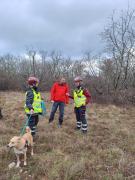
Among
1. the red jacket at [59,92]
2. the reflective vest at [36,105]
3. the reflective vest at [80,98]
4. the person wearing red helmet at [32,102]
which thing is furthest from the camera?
the red jacket at [59,92]

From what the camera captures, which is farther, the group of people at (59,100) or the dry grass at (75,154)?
the group of people at (59,100)

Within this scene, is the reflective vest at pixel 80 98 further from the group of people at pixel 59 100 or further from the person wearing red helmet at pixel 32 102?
the person wearing red helmet at pixel 32 102

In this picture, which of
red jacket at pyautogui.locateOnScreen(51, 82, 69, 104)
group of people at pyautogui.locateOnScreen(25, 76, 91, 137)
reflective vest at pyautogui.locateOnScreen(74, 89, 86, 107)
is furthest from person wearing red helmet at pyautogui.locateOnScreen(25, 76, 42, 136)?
red jacket at pyautogui.locateOnScreen(51, 82, 69, 104)

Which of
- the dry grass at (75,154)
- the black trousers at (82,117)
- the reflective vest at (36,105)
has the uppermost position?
the reflective vest at (36,105)

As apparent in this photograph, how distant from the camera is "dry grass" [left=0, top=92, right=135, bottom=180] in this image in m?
6.12

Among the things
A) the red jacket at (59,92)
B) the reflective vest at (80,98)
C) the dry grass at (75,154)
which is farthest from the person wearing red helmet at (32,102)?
the red jacket at (59,92)

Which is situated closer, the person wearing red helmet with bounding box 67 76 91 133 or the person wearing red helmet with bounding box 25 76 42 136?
the person wearing red helmet with bounding box 25 76 42 136

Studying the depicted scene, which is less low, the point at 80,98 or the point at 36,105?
the point at 80,98

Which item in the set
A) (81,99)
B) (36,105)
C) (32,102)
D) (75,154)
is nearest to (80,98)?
(81,99)

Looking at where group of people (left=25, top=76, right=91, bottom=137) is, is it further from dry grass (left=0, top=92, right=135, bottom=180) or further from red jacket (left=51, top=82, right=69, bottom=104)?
dry grass (left=0, top=92, right=135, bottom=180)

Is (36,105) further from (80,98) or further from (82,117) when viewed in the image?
(82,117)

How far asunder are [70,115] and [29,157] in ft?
22.1

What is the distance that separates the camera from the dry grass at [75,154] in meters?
6.12

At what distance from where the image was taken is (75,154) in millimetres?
7336
